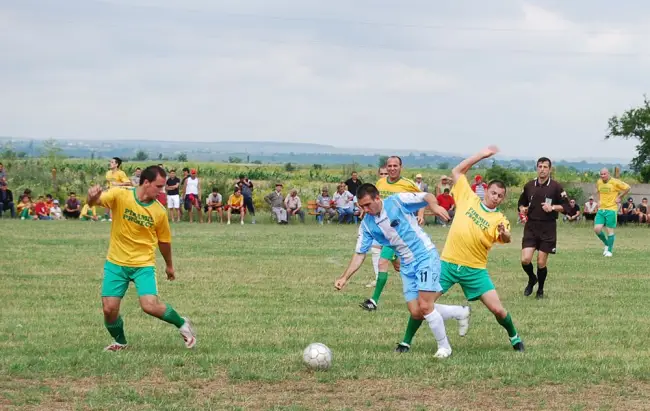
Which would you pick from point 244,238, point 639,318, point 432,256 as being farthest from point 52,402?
point 244,238

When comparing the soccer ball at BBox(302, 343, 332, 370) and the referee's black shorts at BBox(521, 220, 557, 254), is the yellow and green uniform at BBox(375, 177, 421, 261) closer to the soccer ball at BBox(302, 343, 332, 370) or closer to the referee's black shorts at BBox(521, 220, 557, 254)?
the referee's black shorts at BBox(521, 220, 557, 254)

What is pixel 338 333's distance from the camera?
10.7 metres

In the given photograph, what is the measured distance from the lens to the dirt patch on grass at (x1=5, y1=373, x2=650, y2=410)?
7492 mm

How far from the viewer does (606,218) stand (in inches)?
850

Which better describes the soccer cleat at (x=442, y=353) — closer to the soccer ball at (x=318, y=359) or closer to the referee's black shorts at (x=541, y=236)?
the soccer ball at (x=318, y=359)

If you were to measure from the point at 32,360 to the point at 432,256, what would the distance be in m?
3.81

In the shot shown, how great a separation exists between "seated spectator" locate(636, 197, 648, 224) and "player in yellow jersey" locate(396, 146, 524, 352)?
25.9m

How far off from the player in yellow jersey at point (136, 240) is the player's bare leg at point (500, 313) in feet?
10.0

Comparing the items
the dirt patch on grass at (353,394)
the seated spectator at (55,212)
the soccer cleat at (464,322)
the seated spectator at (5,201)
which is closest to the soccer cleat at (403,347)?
the soccer cleat at (464,322)

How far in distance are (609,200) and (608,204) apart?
0.10 meters

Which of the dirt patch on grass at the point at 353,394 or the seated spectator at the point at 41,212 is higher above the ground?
the dirt patch on grass at the point at 353,394

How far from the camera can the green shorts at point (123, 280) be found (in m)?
9.15

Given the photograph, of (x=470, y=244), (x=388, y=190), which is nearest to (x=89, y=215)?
(x=388, y=190)

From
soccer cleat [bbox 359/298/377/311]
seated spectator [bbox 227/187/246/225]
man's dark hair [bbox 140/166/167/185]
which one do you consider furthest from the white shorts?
man's dark hair [bbox 140/166/167/185]
